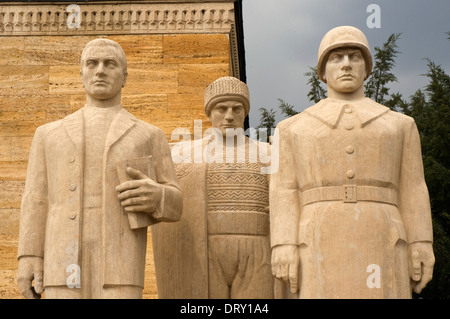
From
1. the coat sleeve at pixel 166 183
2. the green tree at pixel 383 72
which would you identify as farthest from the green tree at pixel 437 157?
the coat sleeve at pixel 166 183

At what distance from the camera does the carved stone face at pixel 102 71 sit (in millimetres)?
8656

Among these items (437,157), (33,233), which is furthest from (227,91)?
(437,157)

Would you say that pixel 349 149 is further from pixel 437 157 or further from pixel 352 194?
pixel 437 157

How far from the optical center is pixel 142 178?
8250mm

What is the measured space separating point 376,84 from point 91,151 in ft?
50.7

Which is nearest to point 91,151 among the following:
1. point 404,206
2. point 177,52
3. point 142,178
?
point 142,178

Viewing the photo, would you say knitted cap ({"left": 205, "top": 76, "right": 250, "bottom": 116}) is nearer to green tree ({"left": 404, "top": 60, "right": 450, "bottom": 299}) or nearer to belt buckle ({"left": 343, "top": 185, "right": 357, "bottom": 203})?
belt buckle ({"left": 343, "top": 185, "right": 357, "bottom": 203})

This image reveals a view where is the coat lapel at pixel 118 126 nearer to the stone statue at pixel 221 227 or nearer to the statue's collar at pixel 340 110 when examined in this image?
the stone statue at pixel 221 227

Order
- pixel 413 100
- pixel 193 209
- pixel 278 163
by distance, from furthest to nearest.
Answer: pixel 413 100 → pixel 193 209 → pixel 278 163

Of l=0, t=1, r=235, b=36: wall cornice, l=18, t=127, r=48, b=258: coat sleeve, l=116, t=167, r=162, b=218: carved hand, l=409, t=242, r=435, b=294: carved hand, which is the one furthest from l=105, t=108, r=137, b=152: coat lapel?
l=0, t=1, r=235, b=36: wall cornice

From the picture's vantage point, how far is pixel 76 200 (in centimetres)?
820

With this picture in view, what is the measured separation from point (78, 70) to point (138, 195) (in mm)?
4986

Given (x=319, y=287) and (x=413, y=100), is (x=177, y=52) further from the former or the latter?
(x=413, y=100)
